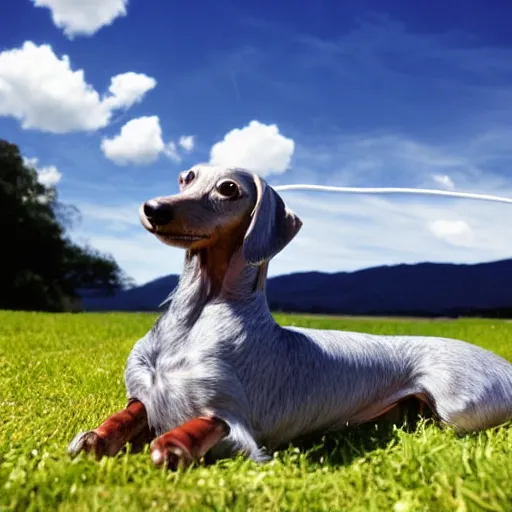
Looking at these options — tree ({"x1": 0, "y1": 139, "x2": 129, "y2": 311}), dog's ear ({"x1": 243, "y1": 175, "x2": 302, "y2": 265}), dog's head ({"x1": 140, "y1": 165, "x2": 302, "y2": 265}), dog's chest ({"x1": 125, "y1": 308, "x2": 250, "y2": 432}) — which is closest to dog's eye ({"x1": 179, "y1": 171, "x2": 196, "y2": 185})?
dog's head ({"x1": 140, "y1": 165, "x2": 302, "y2": 265})

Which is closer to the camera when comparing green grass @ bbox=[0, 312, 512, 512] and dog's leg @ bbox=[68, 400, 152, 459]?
green grass @ bbox=[0, 312, 512, 512]

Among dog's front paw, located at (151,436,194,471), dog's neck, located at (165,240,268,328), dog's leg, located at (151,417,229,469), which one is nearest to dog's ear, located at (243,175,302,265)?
dog's neck, located at (165,240,268,328)

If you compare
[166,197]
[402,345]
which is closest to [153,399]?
[166,197]

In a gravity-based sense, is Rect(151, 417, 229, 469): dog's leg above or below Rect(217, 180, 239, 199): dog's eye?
below

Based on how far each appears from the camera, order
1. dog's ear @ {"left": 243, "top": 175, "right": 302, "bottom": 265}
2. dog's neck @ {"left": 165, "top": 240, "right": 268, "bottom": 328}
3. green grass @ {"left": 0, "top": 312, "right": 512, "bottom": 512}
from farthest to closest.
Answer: dog's neck @ {"left": 165, "top": 240, "right": 268, "bottom": 328} < dog's ear @ {"left": 243, "top": 175, "right": 302, "bottom": 265} < green grass @ {"left": 0, "top": 312, "right": 512, "bottom": 512}

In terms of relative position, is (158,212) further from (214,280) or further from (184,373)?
(184,373)

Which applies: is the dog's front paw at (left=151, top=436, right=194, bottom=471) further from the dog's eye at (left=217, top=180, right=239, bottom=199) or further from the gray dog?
the dog's eye at (left=217, top=180, right=239, bottom=199)

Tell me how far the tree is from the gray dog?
2188cm

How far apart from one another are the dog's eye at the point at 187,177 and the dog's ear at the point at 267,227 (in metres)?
0.30

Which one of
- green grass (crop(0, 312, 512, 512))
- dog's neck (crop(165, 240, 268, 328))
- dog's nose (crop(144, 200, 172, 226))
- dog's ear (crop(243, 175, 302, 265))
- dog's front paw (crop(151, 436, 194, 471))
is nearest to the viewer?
green grass (crop(0, 312, 512, 512))

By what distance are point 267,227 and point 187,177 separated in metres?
0.48

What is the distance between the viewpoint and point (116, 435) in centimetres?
311

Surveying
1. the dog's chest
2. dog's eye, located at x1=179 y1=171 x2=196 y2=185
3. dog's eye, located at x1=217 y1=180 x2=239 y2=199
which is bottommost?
the dog's chest

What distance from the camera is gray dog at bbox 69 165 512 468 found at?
3006 millimetres
